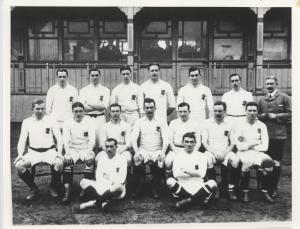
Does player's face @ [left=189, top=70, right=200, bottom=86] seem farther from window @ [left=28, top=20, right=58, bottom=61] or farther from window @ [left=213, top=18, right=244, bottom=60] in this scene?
window @ [left=28, top=20, right=58, bottom=61]

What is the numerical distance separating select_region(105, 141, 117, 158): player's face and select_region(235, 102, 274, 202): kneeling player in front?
1.02 m

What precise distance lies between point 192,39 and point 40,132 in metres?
4.08

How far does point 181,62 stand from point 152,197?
3677 mm

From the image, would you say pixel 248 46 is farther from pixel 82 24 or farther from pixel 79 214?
pixel 79 214

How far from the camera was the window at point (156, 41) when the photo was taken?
6570 mm

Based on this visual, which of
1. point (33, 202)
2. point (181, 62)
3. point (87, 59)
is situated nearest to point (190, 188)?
point (33, 202)

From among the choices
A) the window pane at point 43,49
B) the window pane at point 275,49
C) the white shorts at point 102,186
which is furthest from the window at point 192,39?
the white shorts at point 102,186

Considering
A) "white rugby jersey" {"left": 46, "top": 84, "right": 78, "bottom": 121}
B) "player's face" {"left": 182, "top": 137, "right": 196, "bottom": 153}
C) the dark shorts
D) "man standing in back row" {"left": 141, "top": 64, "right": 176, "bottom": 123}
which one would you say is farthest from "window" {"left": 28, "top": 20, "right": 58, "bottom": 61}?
the dark shorts

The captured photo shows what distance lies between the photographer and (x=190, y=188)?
115 inches

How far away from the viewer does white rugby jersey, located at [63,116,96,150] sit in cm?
325

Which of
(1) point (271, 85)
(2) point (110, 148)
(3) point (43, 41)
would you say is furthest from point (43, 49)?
(1) point (271, 85)

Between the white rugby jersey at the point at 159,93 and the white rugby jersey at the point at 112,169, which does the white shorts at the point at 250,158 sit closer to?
the white rugby jersey at the point at 159,93

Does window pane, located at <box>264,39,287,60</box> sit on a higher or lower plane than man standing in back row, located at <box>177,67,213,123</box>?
higher

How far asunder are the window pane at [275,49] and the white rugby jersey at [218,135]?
382 centimetres
